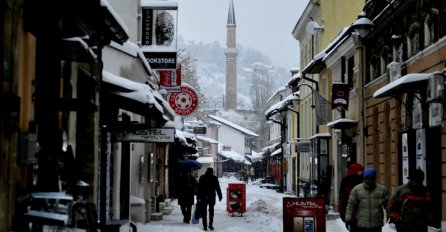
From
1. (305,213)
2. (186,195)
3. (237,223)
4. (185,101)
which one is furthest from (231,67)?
(305,213)

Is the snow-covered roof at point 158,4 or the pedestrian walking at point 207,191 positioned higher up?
the snow-covered roof at point 158,4

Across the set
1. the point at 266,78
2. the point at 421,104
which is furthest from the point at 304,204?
the point at 266,78

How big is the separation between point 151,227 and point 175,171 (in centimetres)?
2286

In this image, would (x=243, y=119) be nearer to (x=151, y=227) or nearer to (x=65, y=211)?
(x=151, y=227)

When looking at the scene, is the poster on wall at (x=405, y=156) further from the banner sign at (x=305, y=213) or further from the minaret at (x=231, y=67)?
the minaret at (x=231, y=67)

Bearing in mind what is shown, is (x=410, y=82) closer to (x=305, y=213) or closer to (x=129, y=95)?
(x=305, y=213)

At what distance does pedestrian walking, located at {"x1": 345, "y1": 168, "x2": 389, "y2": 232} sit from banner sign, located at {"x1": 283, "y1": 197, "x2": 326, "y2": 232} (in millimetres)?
2868

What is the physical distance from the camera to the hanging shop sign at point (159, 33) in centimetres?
1906

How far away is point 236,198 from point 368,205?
15.1 meters

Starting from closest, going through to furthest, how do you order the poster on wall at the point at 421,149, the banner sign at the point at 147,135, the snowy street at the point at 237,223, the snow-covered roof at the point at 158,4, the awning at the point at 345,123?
1. the banner sign at the point at 147,135
2. the poster on wall at the point at 421,149
3. the snow-covered roof at the point at 158,4
4. the snowy street at the point at 237,223
5. the awning at the point at 345,123

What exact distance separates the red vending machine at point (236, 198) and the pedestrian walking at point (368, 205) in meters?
14.8

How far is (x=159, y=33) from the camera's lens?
19266 mm

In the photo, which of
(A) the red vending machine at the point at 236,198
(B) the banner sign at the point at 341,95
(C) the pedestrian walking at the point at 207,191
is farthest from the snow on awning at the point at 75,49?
(A) the red vending machine at the point at 236,198

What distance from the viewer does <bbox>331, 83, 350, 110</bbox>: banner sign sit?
25734 mm
